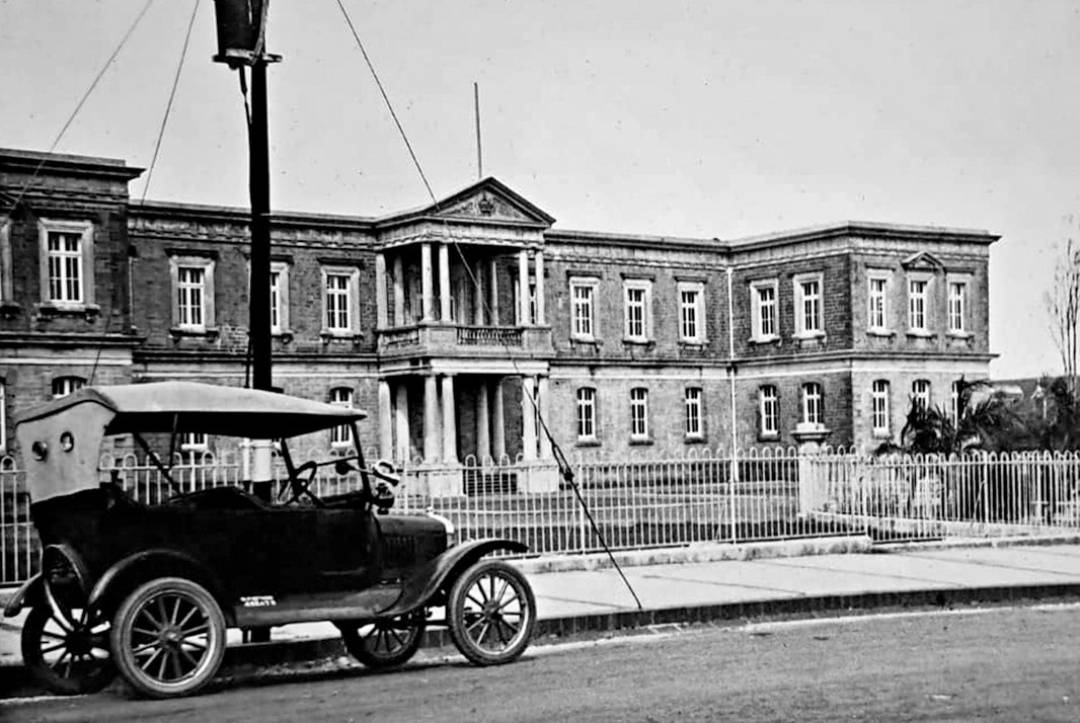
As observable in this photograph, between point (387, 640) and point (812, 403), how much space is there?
45158mm

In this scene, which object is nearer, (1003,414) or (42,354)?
(1003,414)

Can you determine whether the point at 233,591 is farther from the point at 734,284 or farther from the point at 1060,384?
the point at 734,284

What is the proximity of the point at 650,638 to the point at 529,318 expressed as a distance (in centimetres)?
3740

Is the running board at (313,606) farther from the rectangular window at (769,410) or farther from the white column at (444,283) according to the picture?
the rectangular window at (769,410)

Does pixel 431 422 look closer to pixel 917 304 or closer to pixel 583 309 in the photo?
pixel 583 309

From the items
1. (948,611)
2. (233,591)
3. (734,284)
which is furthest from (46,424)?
(734,284)

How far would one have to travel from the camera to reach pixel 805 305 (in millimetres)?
55594

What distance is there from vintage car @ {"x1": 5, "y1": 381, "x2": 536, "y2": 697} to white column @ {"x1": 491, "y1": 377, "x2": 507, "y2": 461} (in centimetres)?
3781

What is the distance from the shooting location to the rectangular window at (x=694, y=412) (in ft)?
186

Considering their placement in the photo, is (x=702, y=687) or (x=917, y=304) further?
(x=917, y=304)

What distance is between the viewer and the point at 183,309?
149 ft

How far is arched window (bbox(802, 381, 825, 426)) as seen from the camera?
181 ft

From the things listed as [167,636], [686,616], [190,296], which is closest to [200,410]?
[167,636]

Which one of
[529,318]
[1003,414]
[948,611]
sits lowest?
[948,611]
